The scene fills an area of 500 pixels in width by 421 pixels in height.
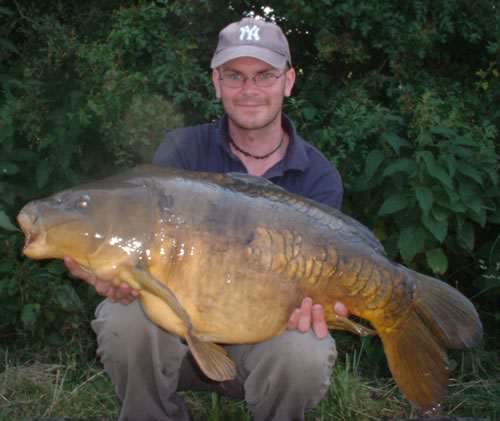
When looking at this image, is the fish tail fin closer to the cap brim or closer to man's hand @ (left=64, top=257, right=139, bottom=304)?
man's hand @ (left=64, top=257, right=139, bottom=304)

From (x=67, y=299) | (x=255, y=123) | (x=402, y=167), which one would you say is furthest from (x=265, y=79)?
(x=67, y=299)

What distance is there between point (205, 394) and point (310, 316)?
0.92m

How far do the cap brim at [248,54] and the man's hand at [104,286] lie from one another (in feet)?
2.39

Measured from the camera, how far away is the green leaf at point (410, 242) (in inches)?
106

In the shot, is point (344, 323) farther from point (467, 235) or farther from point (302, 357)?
point (467, 235)

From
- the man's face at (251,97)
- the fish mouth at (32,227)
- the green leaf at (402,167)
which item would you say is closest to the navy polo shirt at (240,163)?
the man's face at (251,97)

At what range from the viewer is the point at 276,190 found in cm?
180

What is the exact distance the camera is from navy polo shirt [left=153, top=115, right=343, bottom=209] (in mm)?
2246

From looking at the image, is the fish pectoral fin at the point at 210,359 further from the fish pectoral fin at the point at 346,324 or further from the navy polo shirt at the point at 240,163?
the navy polo shirt at the point at 240,163

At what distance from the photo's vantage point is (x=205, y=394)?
2650 mm

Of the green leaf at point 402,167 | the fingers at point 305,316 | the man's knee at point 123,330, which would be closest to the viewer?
the fingers at point 305,316

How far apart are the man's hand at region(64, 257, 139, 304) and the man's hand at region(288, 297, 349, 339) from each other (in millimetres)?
372

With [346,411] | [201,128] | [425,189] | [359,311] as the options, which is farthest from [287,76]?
[346,411]

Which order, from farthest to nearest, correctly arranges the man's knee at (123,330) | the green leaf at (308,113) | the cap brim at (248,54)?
the green leaf at (308,113) < the cap brim at (248,54) < the man's knee at (123,330)
